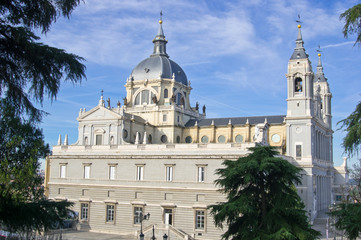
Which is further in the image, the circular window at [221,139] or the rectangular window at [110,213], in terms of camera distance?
the circular window at [221,139]

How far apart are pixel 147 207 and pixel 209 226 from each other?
6.56 meters

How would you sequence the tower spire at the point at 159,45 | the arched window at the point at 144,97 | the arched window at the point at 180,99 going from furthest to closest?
the tower spire at the point at 159,45, the arched window at the point at 180,99, the arched window at the point at 144,97

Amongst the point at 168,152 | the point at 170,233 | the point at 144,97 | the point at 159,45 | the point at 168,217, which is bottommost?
the point at 170,233

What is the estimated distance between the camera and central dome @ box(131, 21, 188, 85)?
203 feet

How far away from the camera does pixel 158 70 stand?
61.8 metres

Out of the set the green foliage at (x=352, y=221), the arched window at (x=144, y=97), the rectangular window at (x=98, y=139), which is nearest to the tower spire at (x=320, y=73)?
the arched window at (x=144, y=97)

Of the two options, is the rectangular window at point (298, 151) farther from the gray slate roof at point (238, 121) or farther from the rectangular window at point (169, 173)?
the rectangular window at point (169, 173)

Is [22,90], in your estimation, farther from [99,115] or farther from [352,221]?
[99,115]

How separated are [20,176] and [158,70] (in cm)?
4796

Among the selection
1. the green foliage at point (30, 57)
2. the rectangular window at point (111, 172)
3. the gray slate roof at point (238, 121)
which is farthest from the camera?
the gray slate roof at point (238, 121)

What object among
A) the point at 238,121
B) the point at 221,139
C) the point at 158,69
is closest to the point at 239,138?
the point at 221,139

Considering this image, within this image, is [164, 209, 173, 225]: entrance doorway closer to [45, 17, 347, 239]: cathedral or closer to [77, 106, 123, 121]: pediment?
[45, 17, 347, 239]: cathedral

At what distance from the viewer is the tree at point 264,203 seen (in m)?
21.6

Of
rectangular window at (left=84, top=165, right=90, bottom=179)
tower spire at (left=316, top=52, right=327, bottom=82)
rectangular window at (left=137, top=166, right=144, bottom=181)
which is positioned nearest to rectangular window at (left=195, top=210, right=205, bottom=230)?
rectangular window at (left=137, top=166, right=144, bottom=181)
